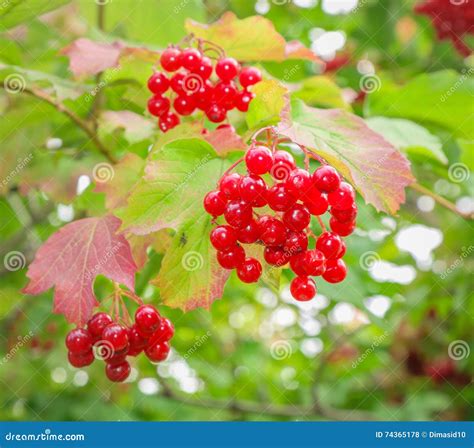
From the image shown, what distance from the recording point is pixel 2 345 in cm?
319

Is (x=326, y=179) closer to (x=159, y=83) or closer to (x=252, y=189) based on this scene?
(x=252, y=189)

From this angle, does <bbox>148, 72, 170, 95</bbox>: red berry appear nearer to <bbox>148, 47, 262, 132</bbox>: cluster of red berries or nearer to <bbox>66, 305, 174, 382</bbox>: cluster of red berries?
<bbox>148, 47, 262, 132</bbox>: cluster of red berries

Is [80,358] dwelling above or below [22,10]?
below

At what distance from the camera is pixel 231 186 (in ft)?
3.84

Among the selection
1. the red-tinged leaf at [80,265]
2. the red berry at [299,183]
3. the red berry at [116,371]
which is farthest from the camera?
the red berry at [116,371]

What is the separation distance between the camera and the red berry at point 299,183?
3.70 ft

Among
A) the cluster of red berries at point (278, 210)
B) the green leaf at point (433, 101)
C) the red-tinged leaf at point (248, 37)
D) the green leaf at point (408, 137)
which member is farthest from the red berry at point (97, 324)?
the green leaf at point (433, 101)

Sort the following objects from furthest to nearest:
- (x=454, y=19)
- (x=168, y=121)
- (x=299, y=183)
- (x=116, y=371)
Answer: (x=454, y=19) → (x=168, y=121) → (x=116, y=371) → (x=299, y=183)

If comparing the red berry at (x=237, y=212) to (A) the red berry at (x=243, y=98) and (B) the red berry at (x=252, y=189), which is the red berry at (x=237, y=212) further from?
(A) the red berry at (x=243, y=98)

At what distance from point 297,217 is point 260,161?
134mm

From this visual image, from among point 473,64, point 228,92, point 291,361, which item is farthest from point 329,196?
Answer: point 291,361

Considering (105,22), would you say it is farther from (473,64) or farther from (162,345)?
(473,64)

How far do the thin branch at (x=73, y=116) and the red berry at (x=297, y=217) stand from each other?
0.94m

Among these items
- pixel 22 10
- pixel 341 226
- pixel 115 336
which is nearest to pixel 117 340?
pixel 115 336
